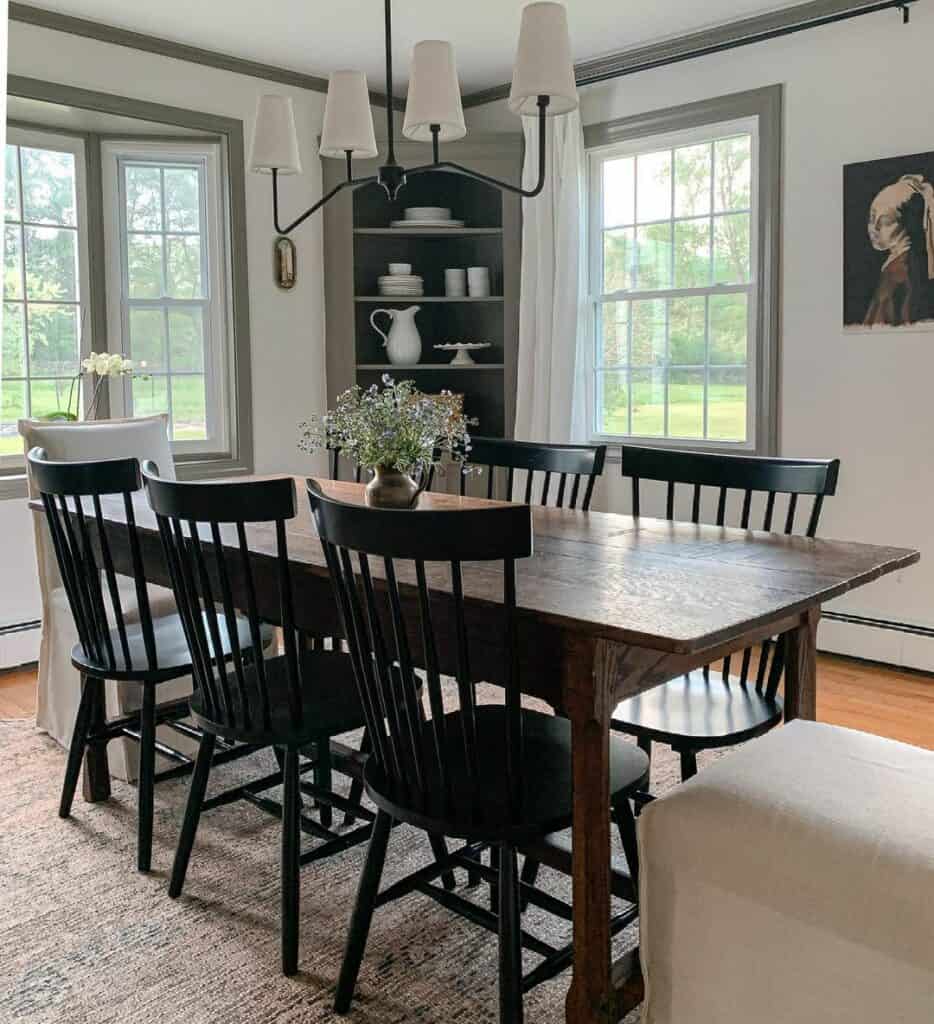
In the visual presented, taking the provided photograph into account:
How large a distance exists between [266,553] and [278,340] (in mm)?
2948

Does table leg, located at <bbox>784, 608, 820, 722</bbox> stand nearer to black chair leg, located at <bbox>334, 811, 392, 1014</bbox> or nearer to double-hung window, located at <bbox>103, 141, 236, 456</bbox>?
black chair leg, located at <bbox>334, 811, 392, 1014</bbox>

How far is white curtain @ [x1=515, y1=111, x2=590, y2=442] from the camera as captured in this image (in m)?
4.77

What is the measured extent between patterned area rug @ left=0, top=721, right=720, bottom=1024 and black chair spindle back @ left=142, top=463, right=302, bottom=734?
473 millimetres

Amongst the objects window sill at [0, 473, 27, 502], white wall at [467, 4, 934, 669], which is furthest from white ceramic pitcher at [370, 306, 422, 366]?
window sill at [0, 473, 27, 502]

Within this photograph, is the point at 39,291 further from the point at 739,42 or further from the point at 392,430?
the point at 739,42


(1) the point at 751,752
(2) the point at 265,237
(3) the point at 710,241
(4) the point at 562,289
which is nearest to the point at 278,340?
(2) the point at 265,237

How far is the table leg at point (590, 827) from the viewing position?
165 centimetres

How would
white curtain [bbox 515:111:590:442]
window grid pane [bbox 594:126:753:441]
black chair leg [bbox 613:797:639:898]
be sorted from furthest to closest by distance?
white curtain [bbox 515:111:590:442], window grid pane [bbox 594:126:753:441], black chair leg [bbox 613:797:639:898]

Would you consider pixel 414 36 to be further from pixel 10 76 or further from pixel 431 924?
pixel 431 924

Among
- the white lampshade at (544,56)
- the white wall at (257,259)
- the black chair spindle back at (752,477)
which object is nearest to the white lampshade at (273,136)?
the white lampshade at (544,56)

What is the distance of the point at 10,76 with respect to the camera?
3.95m

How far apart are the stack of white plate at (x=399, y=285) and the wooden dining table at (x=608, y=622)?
3.13 m

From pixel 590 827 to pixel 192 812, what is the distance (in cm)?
104

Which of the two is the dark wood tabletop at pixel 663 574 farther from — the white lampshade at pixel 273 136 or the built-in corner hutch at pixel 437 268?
the built-in corner hutch at pixel 437 268
